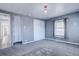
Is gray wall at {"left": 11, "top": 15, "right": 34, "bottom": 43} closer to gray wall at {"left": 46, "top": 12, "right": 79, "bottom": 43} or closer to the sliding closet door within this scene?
the sliding closet door

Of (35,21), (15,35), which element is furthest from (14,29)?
(35,21)

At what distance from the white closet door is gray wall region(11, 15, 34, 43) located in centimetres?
58

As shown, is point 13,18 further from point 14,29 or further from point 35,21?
point 35,21

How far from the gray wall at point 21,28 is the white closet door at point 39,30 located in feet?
1.91

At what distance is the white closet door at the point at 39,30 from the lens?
643 centimetres

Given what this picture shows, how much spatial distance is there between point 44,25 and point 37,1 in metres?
6.47

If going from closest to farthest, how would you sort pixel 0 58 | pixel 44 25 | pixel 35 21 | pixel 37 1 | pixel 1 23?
pixel 0 58 → pixel 37 1 → pixel 1 23 → pixel 35 21 → pixel 44 25

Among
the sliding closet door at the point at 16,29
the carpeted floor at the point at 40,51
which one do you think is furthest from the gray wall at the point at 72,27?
the sliding closet door at the point at 16,29

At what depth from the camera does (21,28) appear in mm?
5117

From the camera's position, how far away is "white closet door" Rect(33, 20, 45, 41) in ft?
21.1

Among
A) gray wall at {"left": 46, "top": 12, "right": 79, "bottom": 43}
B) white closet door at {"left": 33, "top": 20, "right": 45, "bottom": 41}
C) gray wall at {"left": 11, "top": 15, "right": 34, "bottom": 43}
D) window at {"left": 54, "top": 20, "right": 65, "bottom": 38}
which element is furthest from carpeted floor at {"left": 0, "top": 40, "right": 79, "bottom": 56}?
white closet door at {"left": 33, "top": 20, "right": 45, "bottom": 41}

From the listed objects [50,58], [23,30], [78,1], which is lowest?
[50,58]

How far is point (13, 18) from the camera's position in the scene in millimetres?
4586

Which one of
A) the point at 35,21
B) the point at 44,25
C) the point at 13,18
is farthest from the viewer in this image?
the point at 44,25
